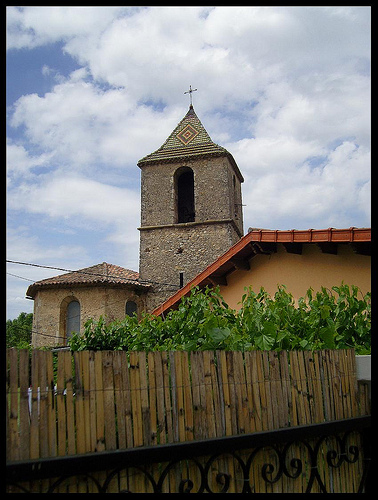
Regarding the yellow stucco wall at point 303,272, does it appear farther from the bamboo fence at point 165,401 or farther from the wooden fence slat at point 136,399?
the wooden fence slat at point 136,399

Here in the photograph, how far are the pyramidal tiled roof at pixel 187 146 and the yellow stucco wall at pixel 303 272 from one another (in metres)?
14.4

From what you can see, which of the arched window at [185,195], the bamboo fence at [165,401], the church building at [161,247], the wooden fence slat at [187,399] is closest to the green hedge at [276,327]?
the bamboo fence at [165,401]

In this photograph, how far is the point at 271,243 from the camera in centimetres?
887

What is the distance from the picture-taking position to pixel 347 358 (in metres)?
3.89

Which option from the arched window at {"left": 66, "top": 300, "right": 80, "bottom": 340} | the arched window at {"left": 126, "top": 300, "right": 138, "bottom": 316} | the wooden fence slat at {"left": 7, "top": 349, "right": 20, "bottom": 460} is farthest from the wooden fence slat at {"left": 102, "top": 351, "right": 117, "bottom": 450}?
the arched window at {"left": 66, "top": 300, "right": 80, "bottom": 340}

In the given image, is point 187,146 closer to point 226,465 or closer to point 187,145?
point 187,145

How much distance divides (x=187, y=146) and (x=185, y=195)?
8.66 ft

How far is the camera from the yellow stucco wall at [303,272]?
25.2 ft

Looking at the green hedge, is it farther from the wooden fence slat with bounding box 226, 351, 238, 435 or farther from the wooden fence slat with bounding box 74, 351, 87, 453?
the wooden fence slat with bounding box 74, 351, 87, 453

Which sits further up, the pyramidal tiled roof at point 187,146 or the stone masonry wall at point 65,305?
the pyramidal tiled roof at point 187,146

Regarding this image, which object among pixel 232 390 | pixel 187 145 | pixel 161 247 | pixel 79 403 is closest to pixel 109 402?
pixel 79 403

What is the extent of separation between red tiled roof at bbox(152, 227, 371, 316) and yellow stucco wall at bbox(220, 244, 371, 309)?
169 millimetres
